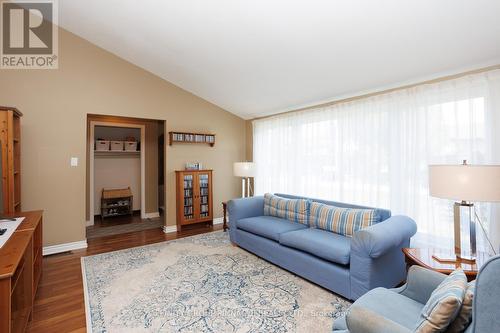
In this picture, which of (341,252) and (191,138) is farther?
(191,138)

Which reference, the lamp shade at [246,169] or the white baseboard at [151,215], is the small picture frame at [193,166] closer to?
the lamp shade at [246,169]

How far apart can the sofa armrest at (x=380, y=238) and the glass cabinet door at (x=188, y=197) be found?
10.7ft

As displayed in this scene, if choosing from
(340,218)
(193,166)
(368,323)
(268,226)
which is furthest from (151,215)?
(368,323)

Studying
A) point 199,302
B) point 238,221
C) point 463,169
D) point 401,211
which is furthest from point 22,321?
point 401,211

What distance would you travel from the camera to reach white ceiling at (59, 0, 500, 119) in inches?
85.7

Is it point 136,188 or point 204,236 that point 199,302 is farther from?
point 136,188

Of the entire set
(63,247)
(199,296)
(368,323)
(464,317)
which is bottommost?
(199,296)

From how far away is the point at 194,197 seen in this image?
486 centimetres

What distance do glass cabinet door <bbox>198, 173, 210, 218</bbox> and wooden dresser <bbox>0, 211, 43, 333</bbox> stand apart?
266cm

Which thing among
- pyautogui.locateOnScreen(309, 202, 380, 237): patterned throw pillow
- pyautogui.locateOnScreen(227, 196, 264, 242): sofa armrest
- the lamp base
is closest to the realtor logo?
pyautogui.locateOnScreen(227, 196, 264, 242): sofa armrest

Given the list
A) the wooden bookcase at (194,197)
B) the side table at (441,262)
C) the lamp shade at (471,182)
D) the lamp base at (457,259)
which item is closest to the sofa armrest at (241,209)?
the wooden bookcase at (194,197)

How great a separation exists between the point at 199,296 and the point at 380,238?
1.75 meters

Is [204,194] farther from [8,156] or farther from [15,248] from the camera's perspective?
[15,248]

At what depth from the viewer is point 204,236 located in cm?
437
